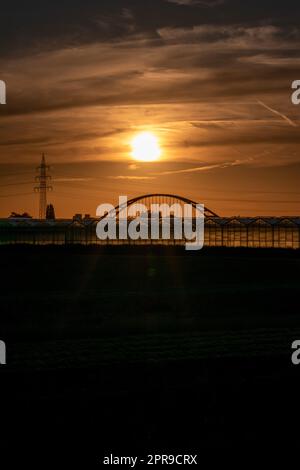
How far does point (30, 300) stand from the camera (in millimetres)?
30375

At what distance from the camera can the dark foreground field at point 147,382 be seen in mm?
9125

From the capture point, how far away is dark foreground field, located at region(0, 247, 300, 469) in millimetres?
9125

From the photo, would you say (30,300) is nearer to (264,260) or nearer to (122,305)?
(122,305)

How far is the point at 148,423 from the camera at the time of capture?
9836mm

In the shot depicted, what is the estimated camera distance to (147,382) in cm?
1188

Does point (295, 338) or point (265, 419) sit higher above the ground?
point (295, 338)
